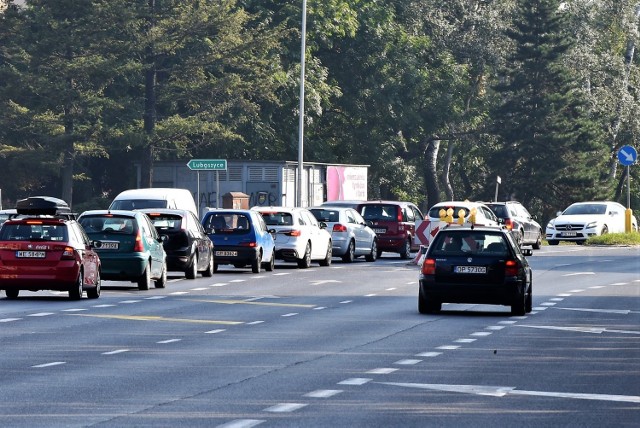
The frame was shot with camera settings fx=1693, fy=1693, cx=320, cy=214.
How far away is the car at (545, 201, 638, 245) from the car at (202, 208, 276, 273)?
27916mm

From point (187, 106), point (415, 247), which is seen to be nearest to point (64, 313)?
point (415, 247)

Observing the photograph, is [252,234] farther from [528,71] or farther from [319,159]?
[528,71]

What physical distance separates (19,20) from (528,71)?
34.3 m

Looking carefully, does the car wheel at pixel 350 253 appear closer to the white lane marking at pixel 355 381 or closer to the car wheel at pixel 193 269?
A: the car wheel at pixel 193 269

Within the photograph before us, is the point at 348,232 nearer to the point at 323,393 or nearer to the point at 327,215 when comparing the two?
the point at 327,215

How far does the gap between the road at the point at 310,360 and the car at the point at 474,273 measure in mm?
351

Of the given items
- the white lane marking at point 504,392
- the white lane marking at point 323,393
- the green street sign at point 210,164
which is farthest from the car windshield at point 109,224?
the green street sign at point 210,164

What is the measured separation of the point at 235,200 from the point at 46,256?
32612 mm

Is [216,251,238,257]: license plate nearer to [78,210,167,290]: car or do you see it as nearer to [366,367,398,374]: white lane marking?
[78,210,167,290]: car

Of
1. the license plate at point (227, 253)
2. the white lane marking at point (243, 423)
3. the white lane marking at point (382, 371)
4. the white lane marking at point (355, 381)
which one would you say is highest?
the license plate at point (227, 253)

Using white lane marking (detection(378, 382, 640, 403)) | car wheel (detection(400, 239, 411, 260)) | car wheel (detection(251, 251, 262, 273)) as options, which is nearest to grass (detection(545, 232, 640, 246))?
car wheel (detection(400, 239, 411, 260))

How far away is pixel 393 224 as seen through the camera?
4875cm

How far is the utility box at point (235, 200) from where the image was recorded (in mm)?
59469

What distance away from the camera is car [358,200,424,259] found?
160ft
